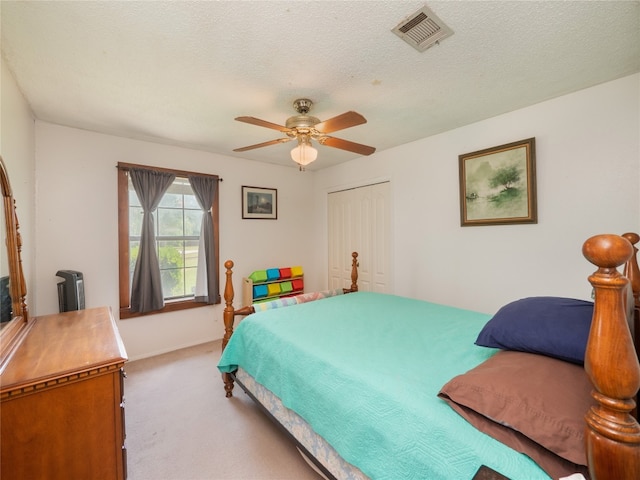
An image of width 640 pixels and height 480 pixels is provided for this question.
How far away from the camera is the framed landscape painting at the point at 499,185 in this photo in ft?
7.90

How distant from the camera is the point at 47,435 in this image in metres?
1.13

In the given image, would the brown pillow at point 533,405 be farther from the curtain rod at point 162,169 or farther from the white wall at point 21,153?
the curtain rod at point 162,169

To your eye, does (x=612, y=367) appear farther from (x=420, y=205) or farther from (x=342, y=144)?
(x=420, y=205)

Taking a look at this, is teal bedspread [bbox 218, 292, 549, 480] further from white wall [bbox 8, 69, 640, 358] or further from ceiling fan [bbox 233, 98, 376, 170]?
ceiling fan [bbox 233, 98, 376, 170]

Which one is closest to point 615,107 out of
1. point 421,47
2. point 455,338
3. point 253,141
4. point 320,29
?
point 421,47

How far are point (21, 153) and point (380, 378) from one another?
296 cm

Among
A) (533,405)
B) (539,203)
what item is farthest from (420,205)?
(533,405)

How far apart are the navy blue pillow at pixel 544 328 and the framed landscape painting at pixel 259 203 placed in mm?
3246

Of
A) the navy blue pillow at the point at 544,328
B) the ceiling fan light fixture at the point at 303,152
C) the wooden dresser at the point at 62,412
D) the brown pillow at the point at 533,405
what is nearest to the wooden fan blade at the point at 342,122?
the ceiling fan light fixture at the point at 303,152

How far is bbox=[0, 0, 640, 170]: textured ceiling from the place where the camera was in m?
1.39

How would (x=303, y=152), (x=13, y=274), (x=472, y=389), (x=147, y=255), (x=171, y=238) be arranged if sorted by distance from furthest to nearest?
(x=171, y=238), (x=147, y=255), (x=303, y=152), (x=13, y=274), (x=472, y=389)

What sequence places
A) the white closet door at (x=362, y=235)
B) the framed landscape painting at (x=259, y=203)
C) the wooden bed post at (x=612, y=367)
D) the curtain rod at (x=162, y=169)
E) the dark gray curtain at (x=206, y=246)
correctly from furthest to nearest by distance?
the framed landscape painting at (x=259, y=203), the white closet door at (x=362, y=235), the dark gray curtain at (x=206, y=246), the curtain rod at (x=162, y=169), the wooden bed post at (x=612, y=367)

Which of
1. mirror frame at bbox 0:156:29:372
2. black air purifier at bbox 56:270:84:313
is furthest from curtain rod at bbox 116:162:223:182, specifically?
mirror frame at bbox 0:156:29:372

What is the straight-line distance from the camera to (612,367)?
1.88ft
